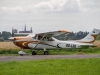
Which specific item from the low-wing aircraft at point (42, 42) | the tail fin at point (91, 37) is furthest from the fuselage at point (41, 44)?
the tail fin at point (91, 37)

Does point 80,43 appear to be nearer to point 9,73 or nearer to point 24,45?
point 24,45

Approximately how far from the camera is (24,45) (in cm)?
2758

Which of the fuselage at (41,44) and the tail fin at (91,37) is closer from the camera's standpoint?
the fuselage at (41,44)

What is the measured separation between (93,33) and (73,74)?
21901 mm

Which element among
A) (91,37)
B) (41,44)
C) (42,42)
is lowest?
(41,44)

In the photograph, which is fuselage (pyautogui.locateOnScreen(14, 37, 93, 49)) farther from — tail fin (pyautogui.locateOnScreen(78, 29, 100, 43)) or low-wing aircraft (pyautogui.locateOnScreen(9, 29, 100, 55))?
tail fin (pyautogui.locateOnScreen(78, 29, 100, 43))

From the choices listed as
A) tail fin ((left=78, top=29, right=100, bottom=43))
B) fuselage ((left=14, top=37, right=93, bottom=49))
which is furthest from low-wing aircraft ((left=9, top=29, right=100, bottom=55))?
tail fin ((left=78, top=29, right=100, bottom=43))

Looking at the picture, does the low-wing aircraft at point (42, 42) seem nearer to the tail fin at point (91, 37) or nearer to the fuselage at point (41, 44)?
the fuselage at point (41, 44)

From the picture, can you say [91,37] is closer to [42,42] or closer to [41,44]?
[42,42]

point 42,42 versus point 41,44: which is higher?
point 42,42

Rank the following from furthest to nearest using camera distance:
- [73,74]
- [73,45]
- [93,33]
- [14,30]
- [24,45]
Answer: [14,30] → [93,33] → [73,45] → [24,45] → [73,74]

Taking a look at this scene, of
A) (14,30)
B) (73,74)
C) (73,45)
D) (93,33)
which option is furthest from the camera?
(14,30)

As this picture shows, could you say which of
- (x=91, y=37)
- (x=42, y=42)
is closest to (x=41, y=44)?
(x=42, y=42)

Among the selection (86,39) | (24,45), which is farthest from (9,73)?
(86,39)
